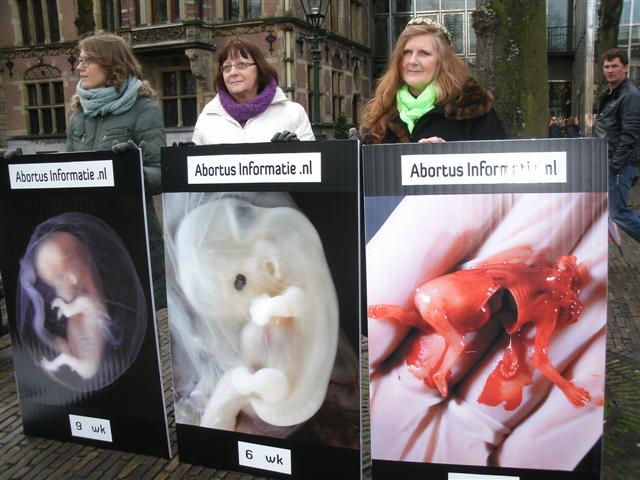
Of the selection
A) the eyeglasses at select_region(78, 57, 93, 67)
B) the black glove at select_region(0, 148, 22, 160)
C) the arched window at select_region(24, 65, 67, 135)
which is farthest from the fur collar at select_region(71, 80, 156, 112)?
the arched window at select_region(24, 65, 67, 135)

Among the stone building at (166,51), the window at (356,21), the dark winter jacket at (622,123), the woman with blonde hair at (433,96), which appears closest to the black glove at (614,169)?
the dark winter jacket at (622,123)

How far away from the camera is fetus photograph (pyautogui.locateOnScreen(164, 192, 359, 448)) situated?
2363 mm

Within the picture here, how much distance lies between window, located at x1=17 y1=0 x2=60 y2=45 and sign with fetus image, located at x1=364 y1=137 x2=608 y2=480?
89.6 ft

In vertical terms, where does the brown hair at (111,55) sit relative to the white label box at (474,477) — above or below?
above

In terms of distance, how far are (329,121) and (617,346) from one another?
23299 mm

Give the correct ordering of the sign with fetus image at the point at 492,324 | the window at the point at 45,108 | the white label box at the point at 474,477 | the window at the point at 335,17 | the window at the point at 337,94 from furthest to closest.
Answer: the window at the point at 335,17 < the window at the point at 337,94 < the window at the point at 45,108 < the white label box at the point at 474,477 < the sign with fetus image at the point at 492,324

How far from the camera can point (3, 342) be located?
15.6 feet

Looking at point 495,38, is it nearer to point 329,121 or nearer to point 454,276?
point 454,276

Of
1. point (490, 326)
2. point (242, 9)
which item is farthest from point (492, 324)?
point (242, 9)

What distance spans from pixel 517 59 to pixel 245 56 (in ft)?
7.48

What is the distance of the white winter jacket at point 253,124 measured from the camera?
3.26 meters

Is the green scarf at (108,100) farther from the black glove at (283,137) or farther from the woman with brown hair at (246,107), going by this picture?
the black glove at (283,137)

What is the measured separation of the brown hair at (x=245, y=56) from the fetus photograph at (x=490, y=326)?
1.43 meters

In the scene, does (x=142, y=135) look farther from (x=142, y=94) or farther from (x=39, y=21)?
(x=39, y=21)
